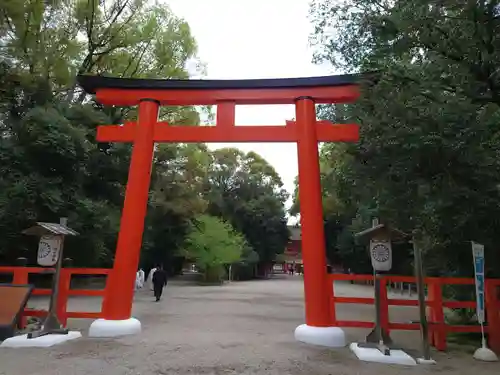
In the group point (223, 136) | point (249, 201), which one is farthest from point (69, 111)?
point (249, 201)

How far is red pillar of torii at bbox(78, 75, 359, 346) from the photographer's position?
25.0 feet

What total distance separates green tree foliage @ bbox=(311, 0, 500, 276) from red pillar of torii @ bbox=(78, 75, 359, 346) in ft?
4.61

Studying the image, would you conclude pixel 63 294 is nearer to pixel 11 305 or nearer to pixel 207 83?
pixel 11 305

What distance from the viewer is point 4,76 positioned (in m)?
13.2

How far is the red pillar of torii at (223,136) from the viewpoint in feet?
25.0

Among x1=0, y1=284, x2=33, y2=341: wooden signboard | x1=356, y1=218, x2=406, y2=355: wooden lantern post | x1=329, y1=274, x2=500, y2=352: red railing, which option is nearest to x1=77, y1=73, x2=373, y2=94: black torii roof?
x1=356, y1=218, x2=406, y2=355: wooden lantern post

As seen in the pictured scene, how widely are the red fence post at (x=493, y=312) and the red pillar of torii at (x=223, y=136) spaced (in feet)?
8.87

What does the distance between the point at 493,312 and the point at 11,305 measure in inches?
336

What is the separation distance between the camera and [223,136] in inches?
336

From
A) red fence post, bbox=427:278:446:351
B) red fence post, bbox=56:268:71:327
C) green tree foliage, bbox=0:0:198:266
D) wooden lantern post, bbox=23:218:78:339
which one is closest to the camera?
red fence post, bbox=427:278:446:351

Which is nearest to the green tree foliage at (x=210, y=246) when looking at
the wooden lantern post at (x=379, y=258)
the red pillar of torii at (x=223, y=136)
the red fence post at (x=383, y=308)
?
the red pillar of torii at (x=223, y=136)

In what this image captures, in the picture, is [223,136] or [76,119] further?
[76,119]

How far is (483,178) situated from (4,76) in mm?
14142

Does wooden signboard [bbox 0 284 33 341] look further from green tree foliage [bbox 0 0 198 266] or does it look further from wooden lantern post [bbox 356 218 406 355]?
green tree foliage [bbox 0 0 198 266]
